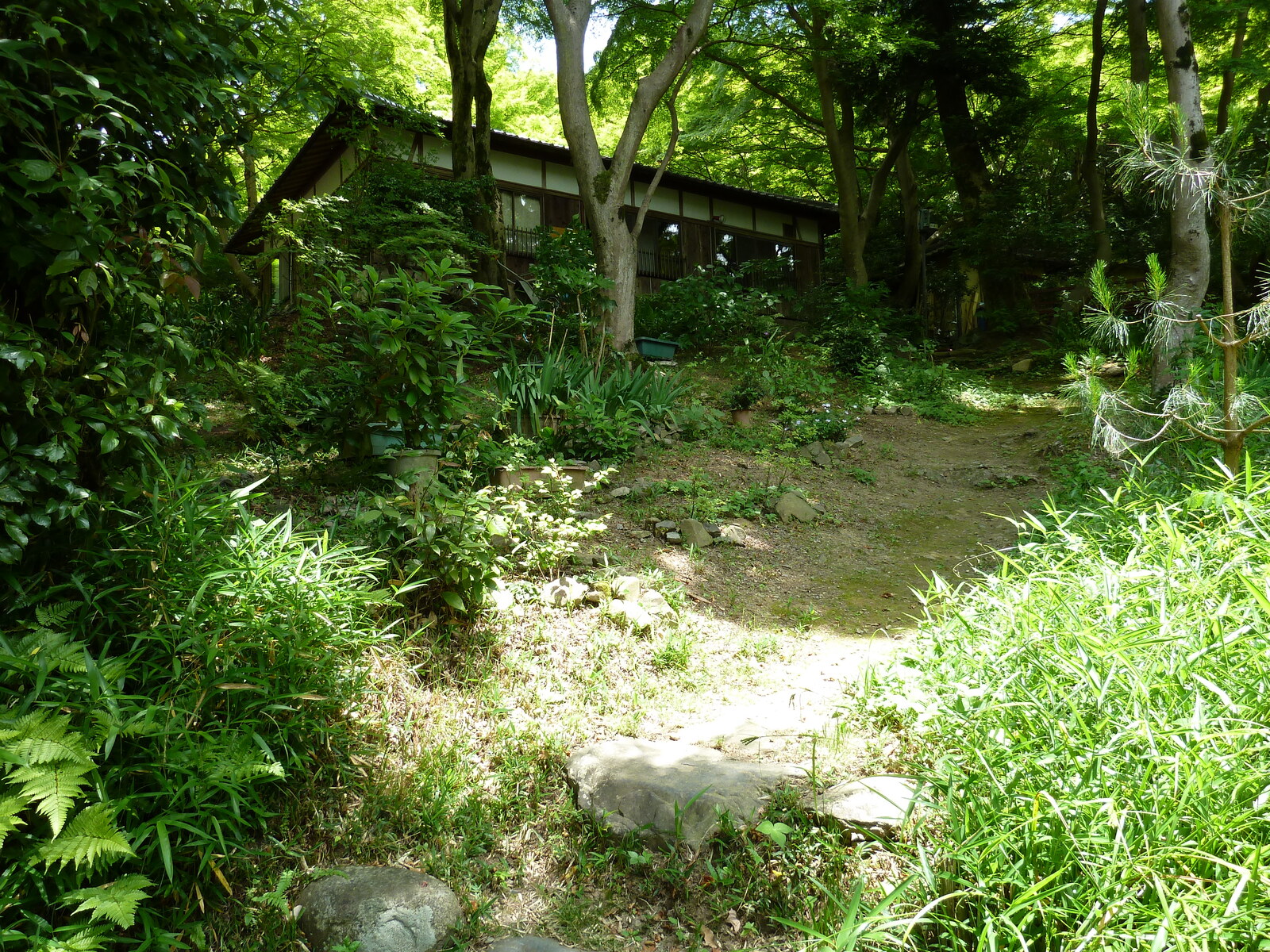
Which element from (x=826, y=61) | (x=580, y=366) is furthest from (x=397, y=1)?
(x=580, y=366)

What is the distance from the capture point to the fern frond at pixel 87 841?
5.89 ft

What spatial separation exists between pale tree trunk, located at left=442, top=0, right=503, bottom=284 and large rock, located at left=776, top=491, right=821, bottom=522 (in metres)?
5.19

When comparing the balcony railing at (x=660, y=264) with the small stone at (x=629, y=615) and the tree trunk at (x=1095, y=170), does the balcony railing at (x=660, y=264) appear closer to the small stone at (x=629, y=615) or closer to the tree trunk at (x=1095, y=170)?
the tree trunk at (x=1095, y=170)

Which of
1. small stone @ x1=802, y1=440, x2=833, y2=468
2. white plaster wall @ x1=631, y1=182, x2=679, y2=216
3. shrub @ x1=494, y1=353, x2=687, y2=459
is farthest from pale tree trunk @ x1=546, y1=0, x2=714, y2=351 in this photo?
white plaster wall @ x1=631, y1=182, x2=679, y2=216

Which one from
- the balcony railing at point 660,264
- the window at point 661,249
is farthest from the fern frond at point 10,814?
the window at point 661,249

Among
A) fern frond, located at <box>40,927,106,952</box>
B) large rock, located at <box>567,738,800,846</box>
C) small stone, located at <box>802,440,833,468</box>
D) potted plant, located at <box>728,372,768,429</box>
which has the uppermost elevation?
potted plant, located at <box>728,372,768,429</box>

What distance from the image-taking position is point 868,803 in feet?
7.34

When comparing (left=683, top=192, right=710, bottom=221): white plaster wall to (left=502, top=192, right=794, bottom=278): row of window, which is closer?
(left=502, top=192, right=794, bottom=278): row of window

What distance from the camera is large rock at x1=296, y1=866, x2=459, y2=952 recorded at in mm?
2107

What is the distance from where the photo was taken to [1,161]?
2.26 meters

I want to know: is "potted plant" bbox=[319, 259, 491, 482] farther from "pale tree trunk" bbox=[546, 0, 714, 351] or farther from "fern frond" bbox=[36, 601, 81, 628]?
"pale tree trunk" bbox=[546, 0, 714, 351]

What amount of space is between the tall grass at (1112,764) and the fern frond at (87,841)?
6.09 feet

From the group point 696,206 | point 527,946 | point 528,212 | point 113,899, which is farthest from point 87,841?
point 696,206

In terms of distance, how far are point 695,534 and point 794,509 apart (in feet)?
3.60
